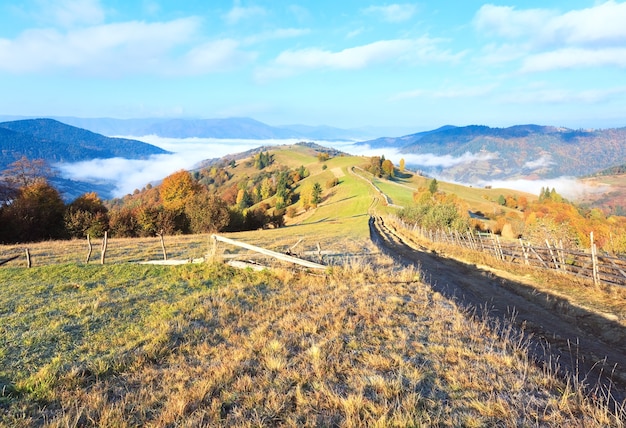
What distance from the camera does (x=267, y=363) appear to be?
6289 mm

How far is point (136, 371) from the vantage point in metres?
6.11

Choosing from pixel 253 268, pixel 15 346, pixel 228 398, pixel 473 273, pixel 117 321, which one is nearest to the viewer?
pixel 228 398

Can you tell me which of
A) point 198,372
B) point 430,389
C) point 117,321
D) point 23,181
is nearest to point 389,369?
point 430,389

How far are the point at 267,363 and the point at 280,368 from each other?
31 centimetres

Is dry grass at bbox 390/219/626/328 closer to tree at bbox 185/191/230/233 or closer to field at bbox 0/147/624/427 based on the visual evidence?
field at bbox 0/147/624/427

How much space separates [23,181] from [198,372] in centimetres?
7323

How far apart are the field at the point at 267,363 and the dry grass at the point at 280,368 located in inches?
1.1

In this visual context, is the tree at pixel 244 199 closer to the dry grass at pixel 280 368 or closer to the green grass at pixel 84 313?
the green grass at pixel 84 313

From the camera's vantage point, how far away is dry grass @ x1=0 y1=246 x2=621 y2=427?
480 cm

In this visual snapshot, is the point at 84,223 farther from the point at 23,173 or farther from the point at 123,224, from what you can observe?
the point at 23,173

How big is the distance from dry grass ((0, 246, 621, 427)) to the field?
0.03 m

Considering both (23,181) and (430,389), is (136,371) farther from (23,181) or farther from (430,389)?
(23,181)

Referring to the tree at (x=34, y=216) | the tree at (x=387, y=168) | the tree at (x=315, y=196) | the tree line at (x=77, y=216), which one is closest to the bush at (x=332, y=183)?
the tree at (x=315, y=196)

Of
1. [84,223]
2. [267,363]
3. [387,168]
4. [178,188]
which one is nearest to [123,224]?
[84,223]
